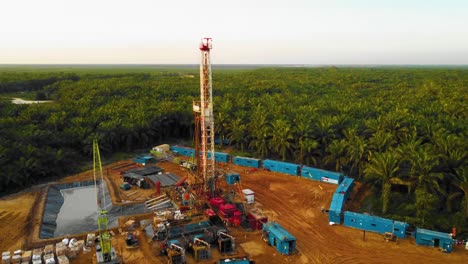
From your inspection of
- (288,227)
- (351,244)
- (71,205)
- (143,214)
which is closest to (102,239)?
(143,214)

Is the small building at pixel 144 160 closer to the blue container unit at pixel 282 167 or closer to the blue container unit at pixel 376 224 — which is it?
the blue container unit at pixel 282 167

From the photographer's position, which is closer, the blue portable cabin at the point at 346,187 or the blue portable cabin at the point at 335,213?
the blue portable cabin at the point at 335,213

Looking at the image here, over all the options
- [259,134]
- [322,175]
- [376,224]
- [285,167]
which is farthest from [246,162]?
[376,224]

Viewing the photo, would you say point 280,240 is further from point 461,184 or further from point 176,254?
point 461,184

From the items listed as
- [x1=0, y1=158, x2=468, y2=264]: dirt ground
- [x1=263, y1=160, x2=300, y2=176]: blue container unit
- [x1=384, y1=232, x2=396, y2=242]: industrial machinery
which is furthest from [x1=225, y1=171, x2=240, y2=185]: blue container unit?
[x1=384, y1=232, x2=396, y2=242]: industrial machinery

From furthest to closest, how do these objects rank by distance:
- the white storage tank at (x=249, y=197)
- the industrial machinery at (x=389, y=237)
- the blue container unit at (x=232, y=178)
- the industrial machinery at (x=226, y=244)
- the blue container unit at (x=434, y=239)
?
the blue container unit at (x=232, y=178) < the white storage tank at (x=249, y=197) < the industrial machinery at (x=389, y=237) < the industrial machinery at (x=226, y=244) < the blue container unit at (x=434, y=239)

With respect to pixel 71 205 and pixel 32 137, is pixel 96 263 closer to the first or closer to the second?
pixel 71 205

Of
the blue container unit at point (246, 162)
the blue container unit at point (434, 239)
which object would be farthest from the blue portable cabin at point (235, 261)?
the blue container unit at point (246, 162)
